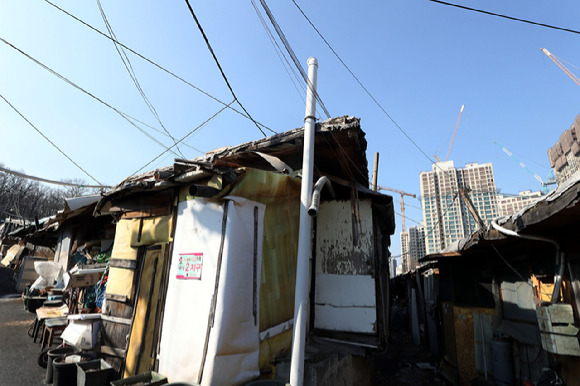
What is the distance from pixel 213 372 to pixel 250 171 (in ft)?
9.89

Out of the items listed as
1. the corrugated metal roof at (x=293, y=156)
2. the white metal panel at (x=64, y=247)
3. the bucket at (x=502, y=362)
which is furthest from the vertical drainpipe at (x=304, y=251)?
the white metal panel at (x=64, y=247)

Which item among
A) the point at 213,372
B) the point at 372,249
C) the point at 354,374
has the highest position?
the point at 372,249

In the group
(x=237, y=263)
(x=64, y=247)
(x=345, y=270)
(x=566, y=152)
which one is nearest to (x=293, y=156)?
(x=345, y=270)

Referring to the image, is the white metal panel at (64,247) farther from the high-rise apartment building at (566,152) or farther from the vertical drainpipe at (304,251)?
the high-rise apartment building at (566,152)

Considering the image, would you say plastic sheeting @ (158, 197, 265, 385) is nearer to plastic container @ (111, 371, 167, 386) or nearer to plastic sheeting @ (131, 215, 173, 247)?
plastic container @ (111, 371, 167, 386)

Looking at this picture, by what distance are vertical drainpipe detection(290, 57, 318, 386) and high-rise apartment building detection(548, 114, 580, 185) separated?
218 feet

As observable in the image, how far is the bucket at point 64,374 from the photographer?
5020mm

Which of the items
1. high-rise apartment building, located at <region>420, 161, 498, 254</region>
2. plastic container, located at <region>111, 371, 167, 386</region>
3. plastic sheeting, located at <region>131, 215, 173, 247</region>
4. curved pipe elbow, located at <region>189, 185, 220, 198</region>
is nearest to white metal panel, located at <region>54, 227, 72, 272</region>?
plastic sheeting, located at <region>131, 215, 173, 247</region>

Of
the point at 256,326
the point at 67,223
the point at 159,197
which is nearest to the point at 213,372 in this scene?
the point at 256,326

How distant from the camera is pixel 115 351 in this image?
5551 mm

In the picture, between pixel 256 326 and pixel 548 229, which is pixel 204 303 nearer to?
pixel 256 326

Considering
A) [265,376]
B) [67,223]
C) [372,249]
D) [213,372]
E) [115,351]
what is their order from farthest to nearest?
[67,223], [372,249], [115,351], [265,376], [213,372]

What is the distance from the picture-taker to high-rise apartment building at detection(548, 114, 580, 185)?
177 feet

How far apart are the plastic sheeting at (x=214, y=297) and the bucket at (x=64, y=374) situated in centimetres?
197
